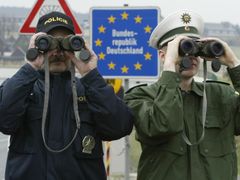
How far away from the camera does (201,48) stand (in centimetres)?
362

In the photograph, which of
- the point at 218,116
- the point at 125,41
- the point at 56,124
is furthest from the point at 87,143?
the point at 125,41

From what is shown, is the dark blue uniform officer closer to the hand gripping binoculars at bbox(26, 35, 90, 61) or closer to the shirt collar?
the hand gripping binoculars at bbox(26, 35, 90, 61)

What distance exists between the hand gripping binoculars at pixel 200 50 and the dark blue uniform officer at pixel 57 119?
0.44 metres

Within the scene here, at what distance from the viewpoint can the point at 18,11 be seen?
2817 inches

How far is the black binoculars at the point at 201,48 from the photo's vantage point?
3.58 metres

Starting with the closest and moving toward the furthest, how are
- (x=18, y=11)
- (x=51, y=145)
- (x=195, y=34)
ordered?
(x=51, y=145), (x=195, y=34), (x=18, y=11)

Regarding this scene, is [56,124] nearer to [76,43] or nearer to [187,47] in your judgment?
[76,43]

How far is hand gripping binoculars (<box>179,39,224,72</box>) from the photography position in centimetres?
357

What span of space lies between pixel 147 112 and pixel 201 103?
36 centimetres


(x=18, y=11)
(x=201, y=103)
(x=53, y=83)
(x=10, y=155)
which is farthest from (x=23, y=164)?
(x=18, y=11)

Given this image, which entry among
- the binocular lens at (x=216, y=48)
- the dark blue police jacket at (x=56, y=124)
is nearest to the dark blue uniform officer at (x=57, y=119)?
the dark blue police jacket at (x=56, y=124)

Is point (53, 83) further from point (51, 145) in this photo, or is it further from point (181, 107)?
point (181, 107)

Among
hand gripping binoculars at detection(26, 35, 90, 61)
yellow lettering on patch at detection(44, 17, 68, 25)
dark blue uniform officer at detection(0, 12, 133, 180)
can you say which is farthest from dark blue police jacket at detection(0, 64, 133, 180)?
yellow lettering on patch at detection(44, 17, 68, 25)

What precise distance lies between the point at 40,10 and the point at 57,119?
3460mm
